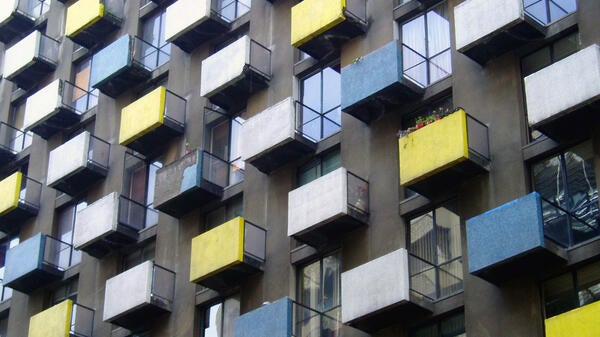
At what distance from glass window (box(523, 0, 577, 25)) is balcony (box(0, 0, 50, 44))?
26.8m

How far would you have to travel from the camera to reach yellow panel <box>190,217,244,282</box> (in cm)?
3878

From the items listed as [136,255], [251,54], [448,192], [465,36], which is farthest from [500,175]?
[136,255]

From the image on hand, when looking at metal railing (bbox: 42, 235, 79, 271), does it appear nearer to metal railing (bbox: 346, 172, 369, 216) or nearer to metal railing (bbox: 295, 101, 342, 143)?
metal railing (bbox: 295, 101, 342, 143)

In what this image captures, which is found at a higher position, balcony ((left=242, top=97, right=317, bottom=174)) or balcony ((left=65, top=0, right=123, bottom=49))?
balcony ((left=65, top=0, right=123, bottom=49))

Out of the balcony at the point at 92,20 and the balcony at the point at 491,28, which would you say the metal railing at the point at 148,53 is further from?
the balcony at the point at 491,28

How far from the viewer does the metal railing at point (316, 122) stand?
130 ft

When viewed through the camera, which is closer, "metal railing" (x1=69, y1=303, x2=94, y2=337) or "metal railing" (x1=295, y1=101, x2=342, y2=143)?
"metal railing" (x1=295, y1=101, x2=342, y2=143)

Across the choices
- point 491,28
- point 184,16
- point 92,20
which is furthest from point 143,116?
point 491,28

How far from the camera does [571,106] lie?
31859 millimetres

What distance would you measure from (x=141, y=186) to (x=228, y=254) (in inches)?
296

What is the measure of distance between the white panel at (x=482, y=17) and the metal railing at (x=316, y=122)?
207 inches

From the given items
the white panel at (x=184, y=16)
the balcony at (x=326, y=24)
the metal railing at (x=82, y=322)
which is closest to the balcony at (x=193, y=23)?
the white panel at (x=184, y=16)

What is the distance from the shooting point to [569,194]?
107ft

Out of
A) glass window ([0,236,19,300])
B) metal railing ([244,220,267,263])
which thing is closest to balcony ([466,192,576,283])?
metal railing ([244,220,267,263])
